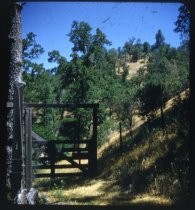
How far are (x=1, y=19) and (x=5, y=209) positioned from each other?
7.88 ft

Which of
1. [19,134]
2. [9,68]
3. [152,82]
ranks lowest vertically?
[19,134]

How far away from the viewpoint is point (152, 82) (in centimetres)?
2153

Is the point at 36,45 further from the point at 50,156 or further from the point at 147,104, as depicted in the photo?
the point at 50,156

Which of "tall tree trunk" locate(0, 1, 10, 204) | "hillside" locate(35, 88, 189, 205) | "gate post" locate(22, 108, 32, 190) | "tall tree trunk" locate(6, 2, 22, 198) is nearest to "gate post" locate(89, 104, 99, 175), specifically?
"hillside" locate(35, 88, 189, 205)

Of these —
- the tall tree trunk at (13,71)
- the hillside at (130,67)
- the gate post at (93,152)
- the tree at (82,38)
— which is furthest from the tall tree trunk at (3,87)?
the hillside at (130,67)

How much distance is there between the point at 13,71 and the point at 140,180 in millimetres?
6315

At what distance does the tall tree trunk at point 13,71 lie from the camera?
6.38m

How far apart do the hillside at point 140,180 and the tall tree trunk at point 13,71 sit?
1719mm

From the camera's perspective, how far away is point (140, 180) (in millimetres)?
11359

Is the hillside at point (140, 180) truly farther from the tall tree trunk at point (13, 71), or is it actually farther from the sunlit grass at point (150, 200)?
the tall tree trunk at point (13, 71)

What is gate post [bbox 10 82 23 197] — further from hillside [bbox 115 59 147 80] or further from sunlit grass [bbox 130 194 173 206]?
hillside [bbox 115 59 147 80]

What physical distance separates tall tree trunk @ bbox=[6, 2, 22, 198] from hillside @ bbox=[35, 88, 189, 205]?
1719 mm

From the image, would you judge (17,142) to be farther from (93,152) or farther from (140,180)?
(140,180)

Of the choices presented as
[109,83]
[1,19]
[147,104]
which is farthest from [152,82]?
[1,19]
